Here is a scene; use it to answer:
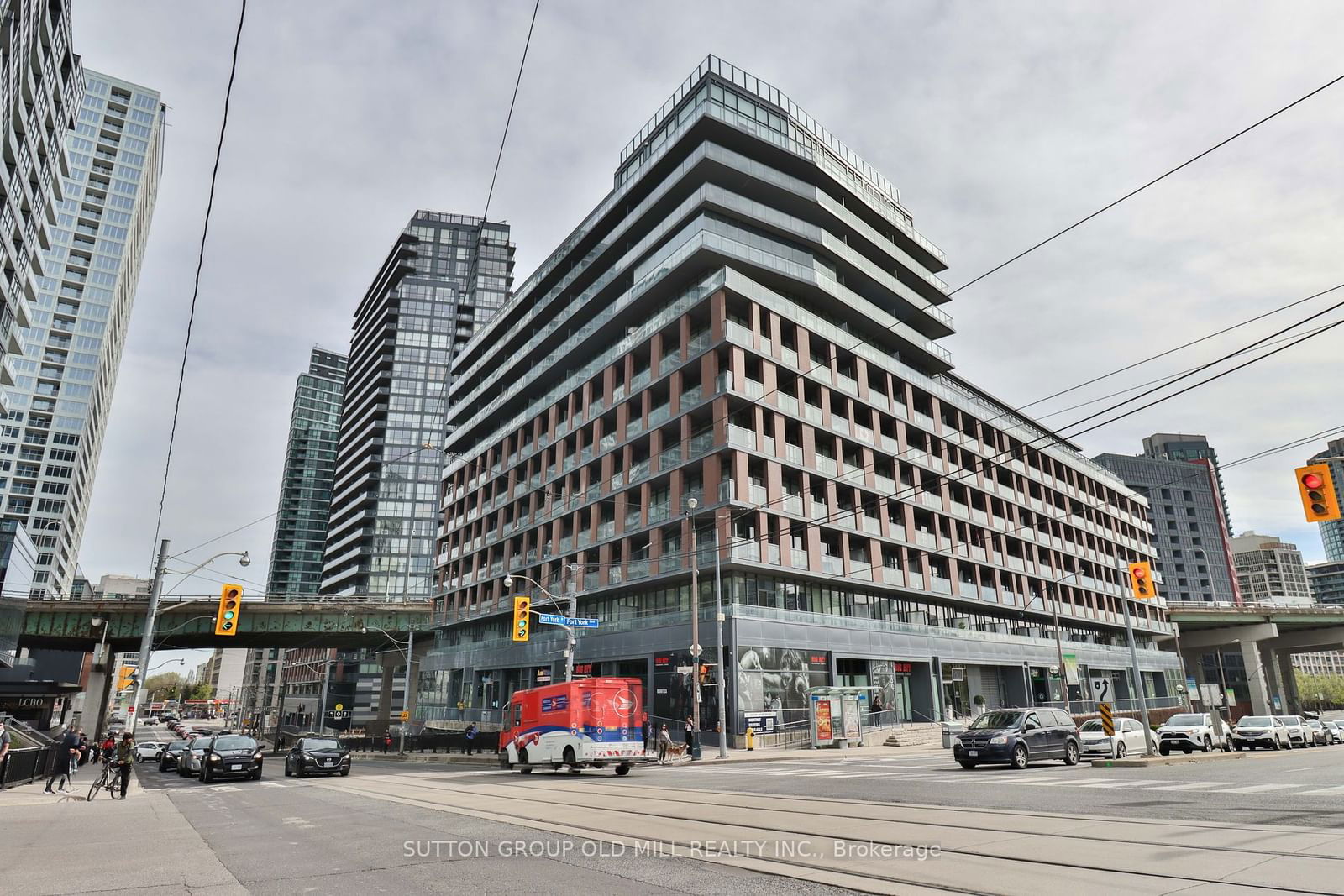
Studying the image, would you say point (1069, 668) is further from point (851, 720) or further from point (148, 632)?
point (148, 632)

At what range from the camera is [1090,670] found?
74688 mm

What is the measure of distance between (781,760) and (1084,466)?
69.2 m

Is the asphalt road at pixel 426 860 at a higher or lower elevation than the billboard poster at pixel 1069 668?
lower

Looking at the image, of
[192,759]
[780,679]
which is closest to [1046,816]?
[192,759]

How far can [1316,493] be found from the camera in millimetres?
16312

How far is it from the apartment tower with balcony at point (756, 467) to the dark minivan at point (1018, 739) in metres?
16.7

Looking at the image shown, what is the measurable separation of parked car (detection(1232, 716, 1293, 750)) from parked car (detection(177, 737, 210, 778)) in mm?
41340

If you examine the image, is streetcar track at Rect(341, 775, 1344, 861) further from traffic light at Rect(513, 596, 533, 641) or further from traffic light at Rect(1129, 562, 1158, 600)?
traffic light at Rect(1129, 562, 1158, 600)

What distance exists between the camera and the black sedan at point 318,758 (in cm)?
2888

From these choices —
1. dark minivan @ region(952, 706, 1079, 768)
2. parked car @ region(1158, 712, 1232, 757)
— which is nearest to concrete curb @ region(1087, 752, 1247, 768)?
dark minivan @ region(952, 706, 1079, 768)

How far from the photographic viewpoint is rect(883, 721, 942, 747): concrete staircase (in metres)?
41.2

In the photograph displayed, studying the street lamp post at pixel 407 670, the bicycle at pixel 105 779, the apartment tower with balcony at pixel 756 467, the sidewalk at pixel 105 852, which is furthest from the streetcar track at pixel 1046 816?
the street lamp post at pixel 407 670

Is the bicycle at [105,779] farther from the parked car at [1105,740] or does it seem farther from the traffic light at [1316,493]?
the traffic light at [1316,493]

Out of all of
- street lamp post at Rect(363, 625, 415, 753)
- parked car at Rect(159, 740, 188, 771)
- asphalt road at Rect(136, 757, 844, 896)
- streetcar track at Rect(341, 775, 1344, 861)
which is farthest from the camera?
street lamp post at Rect(363, 625, 415, 753)
